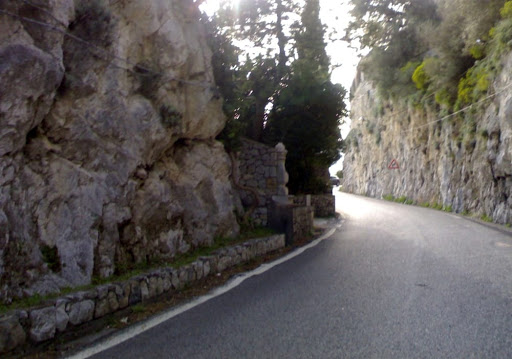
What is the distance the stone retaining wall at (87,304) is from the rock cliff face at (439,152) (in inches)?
572

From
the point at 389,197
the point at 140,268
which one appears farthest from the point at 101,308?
the point at 389,197

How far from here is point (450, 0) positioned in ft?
81.4

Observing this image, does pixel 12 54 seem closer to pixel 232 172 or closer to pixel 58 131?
pixel 58 131

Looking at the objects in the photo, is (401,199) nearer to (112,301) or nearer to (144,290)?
(144,290)

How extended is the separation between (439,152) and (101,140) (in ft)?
84.4

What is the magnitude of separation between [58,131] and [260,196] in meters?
9.54

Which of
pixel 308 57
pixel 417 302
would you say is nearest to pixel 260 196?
pixel 308 57

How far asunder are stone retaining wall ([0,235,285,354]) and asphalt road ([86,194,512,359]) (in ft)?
2.29

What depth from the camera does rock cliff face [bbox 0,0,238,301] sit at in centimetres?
734

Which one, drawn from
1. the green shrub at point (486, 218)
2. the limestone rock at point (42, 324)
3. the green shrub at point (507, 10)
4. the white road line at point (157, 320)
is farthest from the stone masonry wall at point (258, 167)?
the limestone rock at point (42, 324)

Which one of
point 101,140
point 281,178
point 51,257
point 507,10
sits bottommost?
point 51,257

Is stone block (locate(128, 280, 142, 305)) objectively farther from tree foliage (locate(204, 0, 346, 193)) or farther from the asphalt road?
tree foliage (locate(204, 0, 346, 193))

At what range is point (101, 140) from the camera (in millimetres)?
9383

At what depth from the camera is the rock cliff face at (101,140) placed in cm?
734
